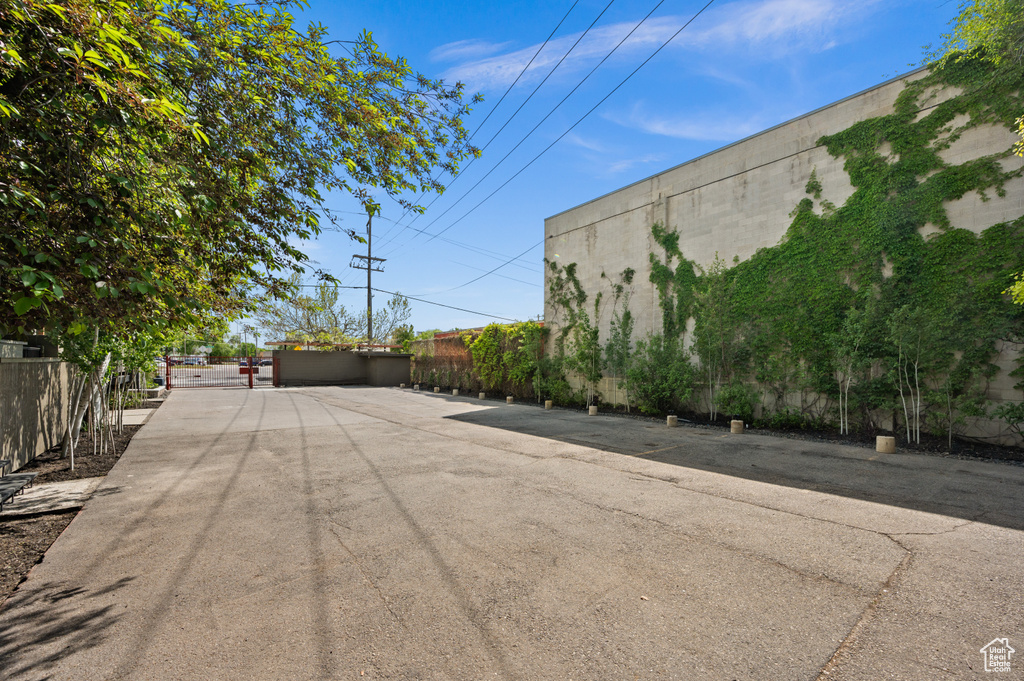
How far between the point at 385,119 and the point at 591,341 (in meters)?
10.5

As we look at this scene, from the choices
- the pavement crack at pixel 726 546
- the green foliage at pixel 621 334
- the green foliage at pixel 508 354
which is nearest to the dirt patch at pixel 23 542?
the pavement crack at pixel 726 546

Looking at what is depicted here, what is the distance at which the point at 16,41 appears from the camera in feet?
8.69

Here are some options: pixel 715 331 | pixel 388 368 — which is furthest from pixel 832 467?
pixel 388 368

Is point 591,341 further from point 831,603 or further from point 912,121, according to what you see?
point 831,603

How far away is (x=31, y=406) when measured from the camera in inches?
238

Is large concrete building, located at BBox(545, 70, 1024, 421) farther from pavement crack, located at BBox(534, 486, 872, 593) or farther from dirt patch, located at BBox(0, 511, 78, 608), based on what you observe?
dirt patch, located at BBox(0, 511, 78, 608)

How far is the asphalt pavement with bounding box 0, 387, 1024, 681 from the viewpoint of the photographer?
2.10 metres

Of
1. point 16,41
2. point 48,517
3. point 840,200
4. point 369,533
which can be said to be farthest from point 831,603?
point 840,200

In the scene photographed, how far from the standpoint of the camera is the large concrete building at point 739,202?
753 cm

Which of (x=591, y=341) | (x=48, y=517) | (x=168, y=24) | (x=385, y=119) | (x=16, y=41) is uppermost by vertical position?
(x=168, y=24)

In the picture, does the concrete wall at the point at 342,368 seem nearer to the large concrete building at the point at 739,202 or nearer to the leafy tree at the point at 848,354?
the large concrete building at the point at 739,202
